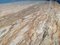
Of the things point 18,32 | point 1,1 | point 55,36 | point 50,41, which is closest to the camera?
point 50,41

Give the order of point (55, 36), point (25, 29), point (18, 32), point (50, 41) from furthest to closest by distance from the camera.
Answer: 1. point (25, 29)
2. point (18, 32)
3. point (55, 36)
4. point (50, 41)

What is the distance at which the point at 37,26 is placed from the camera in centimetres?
219

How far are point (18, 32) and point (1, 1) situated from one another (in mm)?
2943

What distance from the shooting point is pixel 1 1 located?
4.58 meters

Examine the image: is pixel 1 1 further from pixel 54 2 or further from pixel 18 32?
pixel 18 32

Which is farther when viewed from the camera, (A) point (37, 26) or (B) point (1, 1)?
(B) point (1, 1)

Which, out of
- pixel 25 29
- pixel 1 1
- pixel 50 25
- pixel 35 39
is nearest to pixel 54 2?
pixel 1 1

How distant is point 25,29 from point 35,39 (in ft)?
1.34

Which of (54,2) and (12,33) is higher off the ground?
(12,33)

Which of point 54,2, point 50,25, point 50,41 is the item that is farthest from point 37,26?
point 54,2

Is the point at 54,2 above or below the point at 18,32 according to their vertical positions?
below

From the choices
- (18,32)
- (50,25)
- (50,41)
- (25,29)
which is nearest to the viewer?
(50,41)

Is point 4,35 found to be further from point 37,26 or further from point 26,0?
point 26,0

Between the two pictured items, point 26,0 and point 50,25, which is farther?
point 26,0
